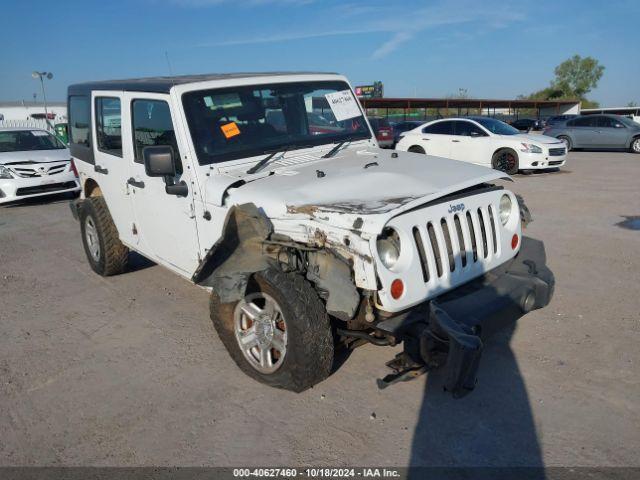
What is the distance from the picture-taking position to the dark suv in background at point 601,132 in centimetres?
2069

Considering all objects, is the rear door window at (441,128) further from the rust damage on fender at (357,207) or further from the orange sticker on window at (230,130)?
the rust damage on fender at (357,207)

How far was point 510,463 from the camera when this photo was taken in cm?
290

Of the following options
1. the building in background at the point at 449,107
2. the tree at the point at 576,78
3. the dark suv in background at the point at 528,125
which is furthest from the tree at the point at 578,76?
the dark suv in background at the point at 528,125

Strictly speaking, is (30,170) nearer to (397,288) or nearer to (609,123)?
(397,288)

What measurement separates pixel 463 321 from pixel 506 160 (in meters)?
12.2

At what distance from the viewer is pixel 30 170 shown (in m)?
11.3

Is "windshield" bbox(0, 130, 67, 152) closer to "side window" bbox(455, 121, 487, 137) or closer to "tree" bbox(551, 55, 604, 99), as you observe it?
"side window" bbox(455, 121, 487, 137)

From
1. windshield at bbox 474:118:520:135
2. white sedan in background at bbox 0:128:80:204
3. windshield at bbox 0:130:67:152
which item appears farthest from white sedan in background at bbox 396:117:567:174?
windshield at bbox 0:130:67:152

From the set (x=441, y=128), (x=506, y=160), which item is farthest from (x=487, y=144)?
(x=441, y=128)

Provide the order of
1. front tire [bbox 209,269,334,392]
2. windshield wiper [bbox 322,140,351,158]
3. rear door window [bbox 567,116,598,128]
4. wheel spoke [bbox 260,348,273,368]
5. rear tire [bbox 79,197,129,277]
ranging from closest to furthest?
front tire [bbox 209,269,334,392] < wheel spoke [bbox 260,348,273,368] < windshield wiper [bbox 322,140,351,158] < rear tire [bbox 79,197,129,277] < rear door window [bbox 567,116,598,128]

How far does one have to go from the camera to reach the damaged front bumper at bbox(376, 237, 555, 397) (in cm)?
277

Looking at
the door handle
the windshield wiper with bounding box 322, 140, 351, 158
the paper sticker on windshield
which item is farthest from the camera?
the paper sticker on windshield

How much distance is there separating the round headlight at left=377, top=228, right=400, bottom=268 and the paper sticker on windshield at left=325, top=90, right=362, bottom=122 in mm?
2182

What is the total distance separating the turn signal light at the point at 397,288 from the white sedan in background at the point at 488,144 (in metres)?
12.0
